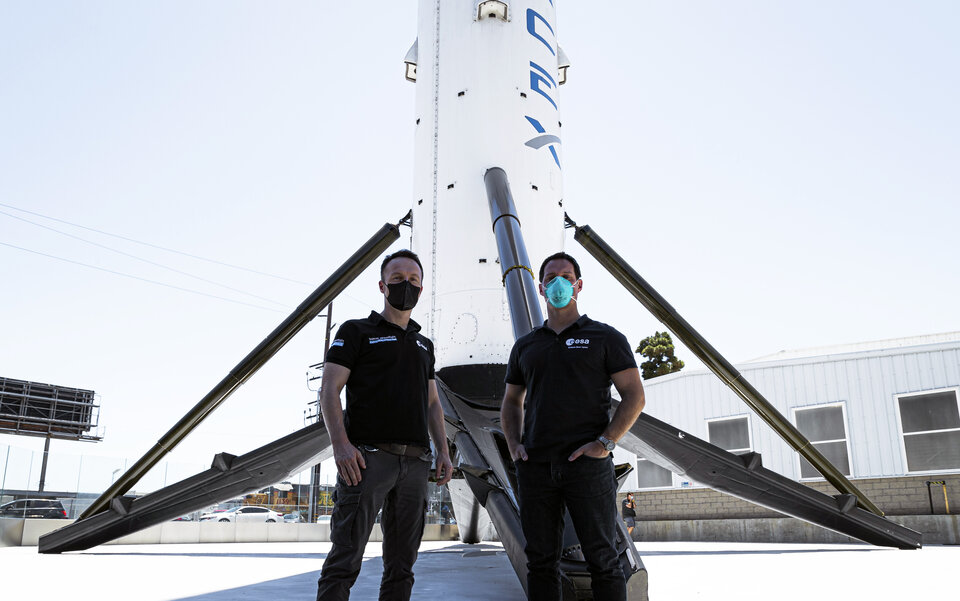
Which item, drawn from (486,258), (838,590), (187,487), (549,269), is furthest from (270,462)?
(838,590)

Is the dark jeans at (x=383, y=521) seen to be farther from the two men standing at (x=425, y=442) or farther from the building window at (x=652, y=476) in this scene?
the building window at (x=652, y=476)

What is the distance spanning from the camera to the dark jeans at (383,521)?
304 centimetres

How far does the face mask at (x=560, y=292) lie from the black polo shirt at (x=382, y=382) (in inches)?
29.9

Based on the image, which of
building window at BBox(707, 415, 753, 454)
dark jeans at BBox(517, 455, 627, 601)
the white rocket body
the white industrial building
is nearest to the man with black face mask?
dark jeans at BBox(517, 455, 627, 601)

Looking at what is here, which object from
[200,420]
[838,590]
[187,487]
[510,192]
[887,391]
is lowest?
[838,590]

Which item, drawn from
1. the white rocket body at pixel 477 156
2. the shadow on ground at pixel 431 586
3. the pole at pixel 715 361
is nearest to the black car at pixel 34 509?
the shadow on ground at pixel 431 586

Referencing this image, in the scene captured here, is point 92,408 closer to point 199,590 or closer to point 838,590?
point 199,590

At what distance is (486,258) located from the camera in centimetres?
748

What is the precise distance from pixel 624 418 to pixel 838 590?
3.19 metres

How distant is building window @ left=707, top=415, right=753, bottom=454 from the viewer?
16594mm

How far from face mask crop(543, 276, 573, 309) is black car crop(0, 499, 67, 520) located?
13569 mm

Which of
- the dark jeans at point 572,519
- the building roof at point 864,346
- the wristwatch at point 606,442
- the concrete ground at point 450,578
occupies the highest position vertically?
the building roof at point 864,346

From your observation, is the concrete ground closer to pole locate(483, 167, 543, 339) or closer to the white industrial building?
pole locate(483, 167, 543, 339)

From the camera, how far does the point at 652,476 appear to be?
18703 millimetres
